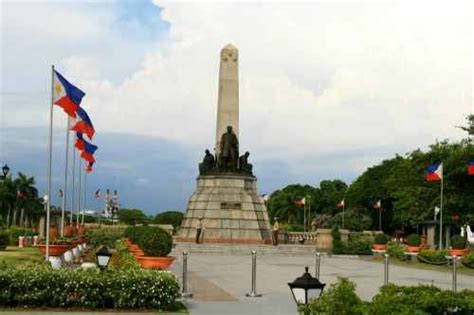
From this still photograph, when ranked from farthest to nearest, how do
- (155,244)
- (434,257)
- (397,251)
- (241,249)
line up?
(241,249) → (397,251) → (434,257) → (155,244)

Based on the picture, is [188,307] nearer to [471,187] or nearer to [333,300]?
[333,300]

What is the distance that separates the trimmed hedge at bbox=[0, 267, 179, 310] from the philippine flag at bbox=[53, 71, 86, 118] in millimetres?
6993

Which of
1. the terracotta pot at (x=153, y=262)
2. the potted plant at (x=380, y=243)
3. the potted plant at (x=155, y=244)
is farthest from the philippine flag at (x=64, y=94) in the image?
the potted plant at (x=380, y=243)

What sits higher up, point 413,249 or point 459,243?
point 459,243

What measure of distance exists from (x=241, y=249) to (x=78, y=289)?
1122 inches

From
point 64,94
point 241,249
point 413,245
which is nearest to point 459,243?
point 413,245

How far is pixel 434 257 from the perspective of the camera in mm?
33188

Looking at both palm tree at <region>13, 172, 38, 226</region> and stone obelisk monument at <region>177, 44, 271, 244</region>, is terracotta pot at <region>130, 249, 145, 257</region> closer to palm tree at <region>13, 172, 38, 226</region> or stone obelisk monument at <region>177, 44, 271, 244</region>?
stone obelisk monument at <region>177, 44, 271, 244</region>

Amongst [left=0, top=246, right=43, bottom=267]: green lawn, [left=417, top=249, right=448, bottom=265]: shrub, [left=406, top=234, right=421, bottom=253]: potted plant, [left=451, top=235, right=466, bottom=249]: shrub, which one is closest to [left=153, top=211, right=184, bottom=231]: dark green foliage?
[left=406, top=234, right=421, bottom=253]: potted plant

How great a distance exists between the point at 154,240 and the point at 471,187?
3649cm

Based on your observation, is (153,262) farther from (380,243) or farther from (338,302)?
(380,243)

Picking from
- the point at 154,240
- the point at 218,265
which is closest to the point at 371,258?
the point at 218,265

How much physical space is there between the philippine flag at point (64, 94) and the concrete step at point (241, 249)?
20532 mm

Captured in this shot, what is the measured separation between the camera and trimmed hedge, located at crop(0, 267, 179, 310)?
1418cm
